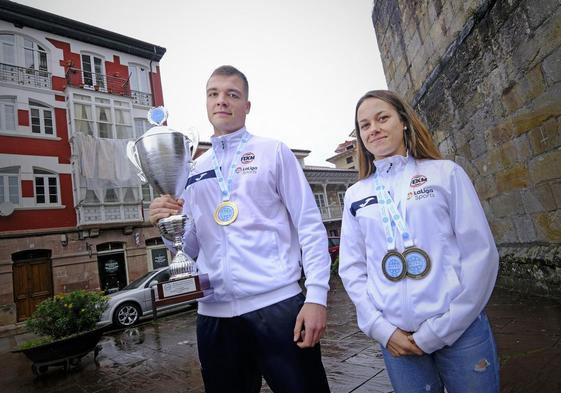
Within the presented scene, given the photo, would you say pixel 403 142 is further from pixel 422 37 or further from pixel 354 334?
pixel 422 37

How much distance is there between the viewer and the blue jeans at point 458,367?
3.98 feet

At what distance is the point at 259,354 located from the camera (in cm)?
149

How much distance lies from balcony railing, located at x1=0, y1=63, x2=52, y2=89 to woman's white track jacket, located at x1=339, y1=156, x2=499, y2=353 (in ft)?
59.9

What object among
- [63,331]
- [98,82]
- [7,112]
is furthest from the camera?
[98,82]

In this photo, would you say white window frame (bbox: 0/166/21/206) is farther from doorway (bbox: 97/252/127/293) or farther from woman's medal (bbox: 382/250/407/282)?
woman's medal (bbox: 382/250/407/282)

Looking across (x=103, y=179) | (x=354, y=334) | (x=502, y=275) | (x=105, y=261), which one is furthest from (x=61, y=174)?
(x=502, y=275)

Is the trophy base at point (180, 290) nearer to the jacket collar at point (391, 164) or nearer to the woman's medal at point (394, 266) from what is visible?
the woman's medal at point (394, 266)

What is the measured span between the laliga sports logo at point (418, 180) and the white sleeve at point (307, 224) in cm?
42

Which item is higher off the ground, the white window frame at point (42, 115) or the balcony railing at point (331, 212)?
the white window frame at point (42, 115)

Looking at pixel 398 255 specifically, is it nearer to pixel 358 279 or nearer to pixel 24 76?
pixel 358 279

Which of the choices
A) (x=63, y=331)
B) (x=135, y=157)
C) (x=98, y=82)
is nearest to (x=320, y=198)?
(x=98, y=82)

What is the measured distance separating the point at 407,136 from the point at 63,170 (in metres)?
17.2

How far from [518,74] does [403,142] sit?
3207mm

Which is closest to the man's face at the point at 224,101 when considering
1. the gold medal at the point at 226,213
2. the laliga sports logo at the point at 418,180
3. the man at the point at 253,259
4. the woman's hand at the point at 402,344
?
the man at the point at 253,259
